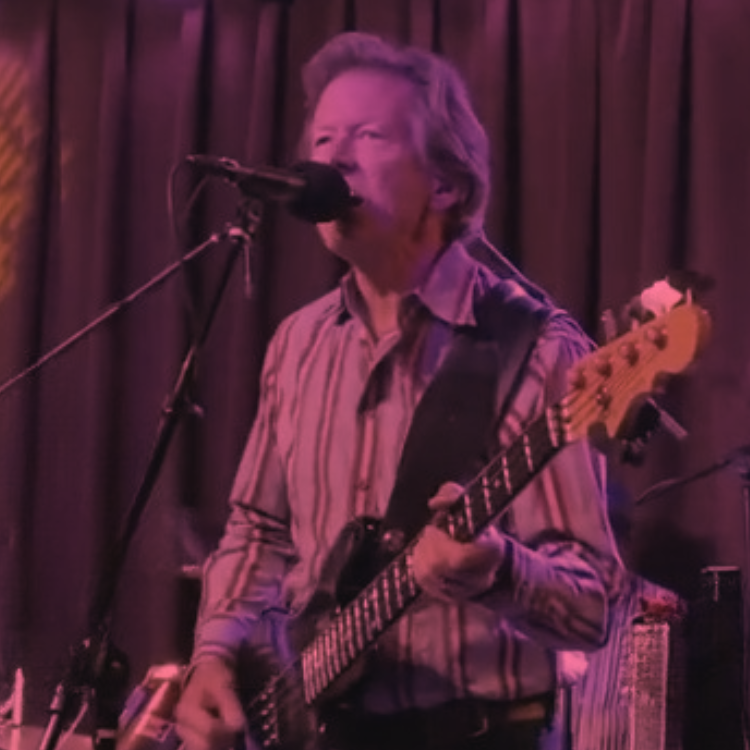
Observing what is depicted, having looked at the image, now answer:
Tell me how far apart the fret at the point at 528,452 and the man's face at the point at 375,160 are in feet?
1.64

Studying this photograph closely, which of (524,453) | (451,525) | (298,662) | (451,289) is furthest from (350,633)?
(451,289)

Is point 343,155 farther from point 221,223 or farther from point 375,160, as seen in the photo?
point 221,223

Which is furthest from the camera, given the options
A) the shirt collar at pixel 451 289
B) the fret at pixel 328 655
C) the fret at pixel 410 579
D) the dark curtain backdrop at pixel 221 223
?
the dark curtain backdrop at pixel 221 223

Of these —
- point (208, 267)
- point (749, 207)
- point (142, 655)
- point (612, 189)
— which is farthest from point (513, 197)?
point (142, 655)

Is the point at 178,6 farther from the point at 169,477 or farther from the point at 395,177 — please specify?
the point at 395,177

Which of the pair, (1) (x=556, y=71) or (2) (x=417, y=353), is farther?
(1) (x=556, y=71)

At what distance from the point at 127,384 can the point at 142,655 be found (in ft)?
1.82

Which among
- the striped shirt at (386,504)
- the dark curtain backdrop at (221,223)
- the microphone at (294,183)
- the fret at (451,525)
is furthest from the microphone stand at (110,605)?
the dark curtain backdrop at (221,223)

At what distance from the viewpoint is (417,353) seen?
6.87 ft

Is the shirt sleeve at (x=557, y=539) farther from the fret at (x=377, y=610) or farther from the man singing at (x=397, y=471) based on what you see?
the fret at (x=377, y=610)

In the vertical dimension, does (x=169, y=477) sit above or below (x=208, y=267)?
below

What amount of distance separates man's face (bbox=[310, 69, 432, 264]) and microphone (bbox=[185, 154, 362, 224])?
6.1 inches

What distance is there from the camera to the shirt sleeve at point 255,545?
7.09ft

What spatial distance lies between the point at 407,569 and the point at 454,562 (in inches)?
5.4
